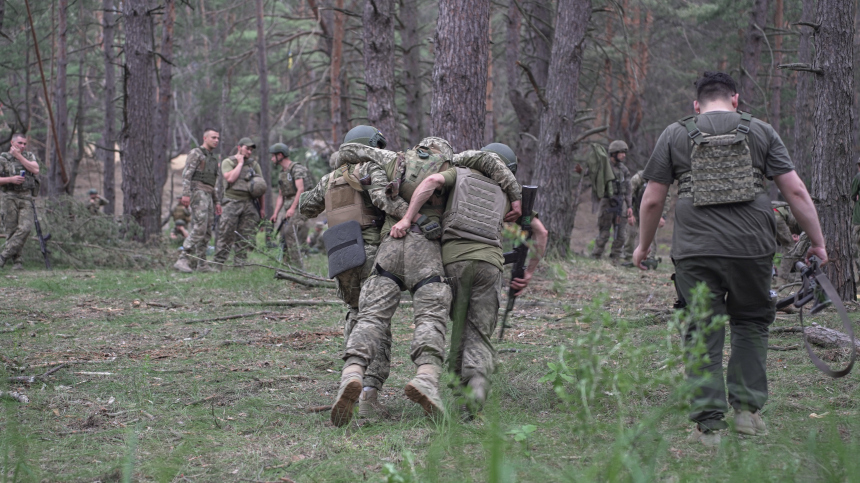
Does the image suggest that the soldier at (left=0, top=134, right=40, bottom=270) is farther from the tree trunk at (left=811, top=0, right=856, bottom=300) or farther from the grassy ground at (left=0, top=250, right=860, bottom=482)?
the tree trunk at (left=811, top=0, right=856, bottom=300)

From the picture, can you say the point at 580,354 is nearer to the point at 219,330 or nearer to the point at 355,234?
the point at 355,234

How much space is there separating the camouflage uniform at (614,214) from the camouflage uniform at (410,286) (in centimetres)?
1018

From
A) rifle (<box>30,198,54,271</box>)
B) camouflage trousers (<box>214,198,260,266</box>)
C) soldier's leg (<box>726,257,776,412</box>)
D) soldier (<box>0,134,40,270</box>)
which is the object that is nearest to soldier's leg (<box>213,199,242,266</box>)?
camouflage trousers (<box>214,198,260,266</box>)

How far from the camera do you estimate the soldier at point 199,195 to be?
11891mm

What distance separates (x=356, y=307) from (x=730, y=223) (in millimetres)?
2431

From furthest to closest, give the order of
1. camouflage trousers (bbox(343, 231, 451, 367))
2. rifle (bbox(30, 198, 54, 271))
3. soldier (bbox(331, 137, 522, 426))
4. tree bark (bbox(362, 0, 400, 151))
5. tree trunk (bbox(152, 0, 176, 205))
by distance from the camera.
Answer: tree trunk (bbox(152, 0, 176, 205)), rifle (bbox(30, 198, 54, 271)), tree bark (bbox(362, 0, 400, 151)), camouflage trousers (bbox(343, 231, 451, 367)), soldier (bbox(331, 137, 522, 426))

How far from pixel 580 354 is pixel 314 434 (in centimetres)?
182

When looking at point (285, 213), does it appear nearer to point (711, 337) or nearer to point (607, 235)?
point (607, 235)

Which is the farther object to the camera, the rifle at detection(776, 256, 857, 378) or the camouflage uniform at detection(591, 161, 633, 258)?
the camouflage uniform at detection(591, 161, 633, 258)

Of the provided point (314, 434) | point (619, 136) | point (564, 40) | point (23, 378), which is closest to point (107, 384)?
point (23, 378)

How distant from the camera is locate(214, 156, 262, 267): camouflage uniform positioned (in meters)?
11.7

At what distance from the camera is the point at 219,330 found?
7.32 m

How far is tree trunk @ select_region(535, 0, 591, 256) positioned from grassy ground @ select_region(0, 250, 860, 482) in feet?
14.9

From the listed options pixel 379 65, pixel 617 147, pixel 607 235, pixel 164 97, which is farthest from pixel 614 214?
pixel 164 97
